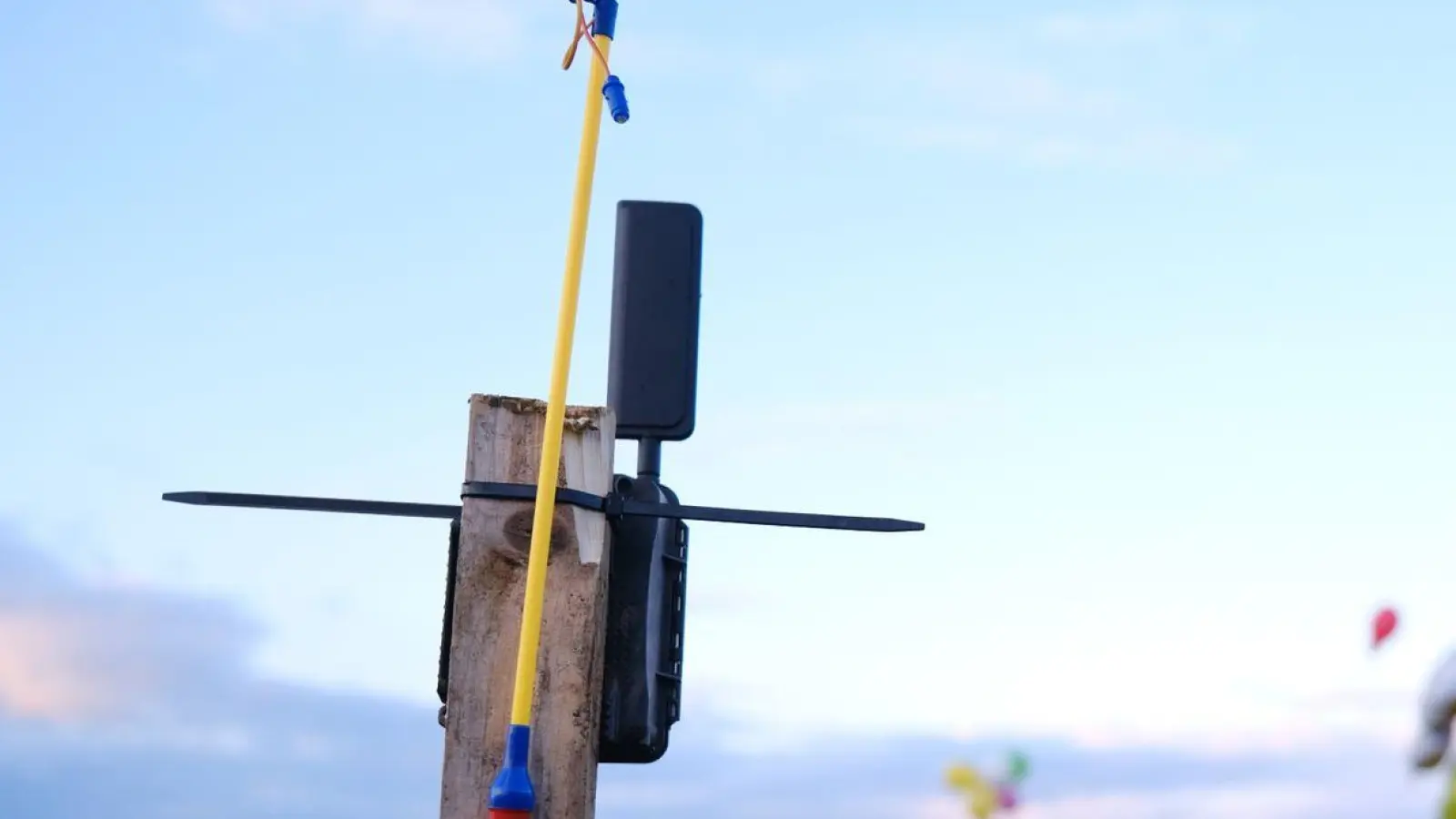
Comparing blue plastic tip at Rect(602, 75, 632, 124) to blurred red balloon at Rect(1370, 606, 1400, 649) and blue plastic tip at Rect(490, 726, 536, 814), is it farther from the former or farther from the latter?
blurred red balloon at Rect(1370, 606, 1400, 649)

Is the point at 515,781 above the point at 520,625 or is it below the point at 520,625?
below

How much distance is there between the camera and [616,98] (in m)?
4.04

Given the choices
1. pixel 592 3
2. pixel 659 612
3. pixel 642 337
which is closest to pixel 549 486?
pixel 659 612

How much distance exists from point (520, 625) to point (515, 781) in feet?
1.25

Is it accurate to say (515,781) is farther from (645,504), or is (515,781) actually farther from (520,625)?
(645,504)

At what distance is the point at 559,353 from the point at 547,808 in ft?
3.48

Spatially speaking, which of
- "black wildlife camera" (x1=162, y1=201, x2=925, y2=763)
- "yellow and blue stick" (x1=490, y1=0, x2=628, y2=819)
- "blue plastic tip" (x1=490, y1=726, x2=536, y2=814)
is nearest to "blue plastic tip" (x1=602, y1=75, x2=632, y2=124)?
"yellow and blue stick" (x1=490, y1=0, x2=628, y2=819)

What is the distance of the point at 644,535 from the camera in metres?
Result: 4.04

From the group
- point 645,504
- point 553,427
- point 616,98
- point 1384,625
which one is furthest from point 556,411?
point 1384,625

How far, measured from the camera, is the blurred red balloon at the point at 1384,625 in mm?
2270

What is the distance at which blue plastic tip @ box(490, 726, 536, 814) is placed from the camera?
3.59 m

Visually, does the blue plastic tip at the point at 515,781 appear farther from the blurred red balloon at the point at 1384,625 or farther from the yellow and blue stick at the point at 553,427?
the blurred red balloon at the point at 1384,625

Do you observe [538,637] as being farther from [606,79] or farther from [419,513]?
[606,79]

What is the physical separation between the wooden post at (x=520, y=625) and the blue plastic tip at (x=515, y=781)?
0.36ft
